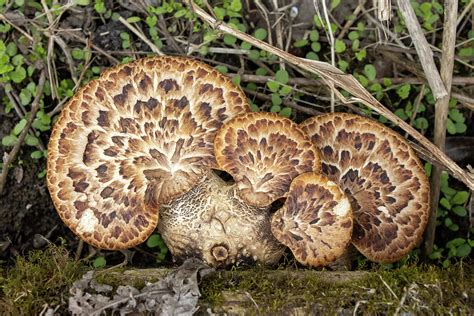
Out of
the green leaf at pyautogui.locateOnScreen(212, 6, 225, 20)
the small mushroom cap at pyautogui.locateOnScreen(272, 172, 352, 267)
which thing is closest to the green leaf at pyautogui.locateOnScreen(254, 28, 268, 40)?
the green leaf at pyautogui.locateOnScreen(212, 6, 225, 20)

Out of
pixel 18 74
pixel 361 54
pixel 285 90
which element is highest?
pixel 361 54

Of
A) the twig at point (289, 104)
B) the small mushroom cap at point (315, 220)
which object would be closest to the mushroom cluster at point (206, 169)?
the small mushroom cap at point (315, 220)

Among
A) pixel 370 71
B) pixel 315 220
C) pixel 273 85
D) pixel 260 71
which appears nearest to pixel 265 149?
pixel 315 220

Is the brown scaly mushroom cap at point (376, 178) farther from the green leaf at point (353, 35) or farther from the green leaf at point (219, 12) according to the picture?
the green leaf at point (219, 12)

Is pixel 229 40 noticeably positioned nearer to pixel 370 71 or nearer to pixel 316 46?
pixel 316 46

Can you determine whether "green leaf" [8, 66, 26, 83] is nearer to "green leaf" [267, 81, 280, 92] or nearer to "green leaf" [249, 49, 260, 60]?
"green leaf" [249, 49, 260, 60]

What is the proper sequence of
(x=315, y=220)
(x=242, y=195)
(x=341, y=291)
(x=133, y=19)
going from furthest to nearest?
(x=133, y=19) < (x=242, y=195) < (x=315, y=220) < (x=341, y=291)
